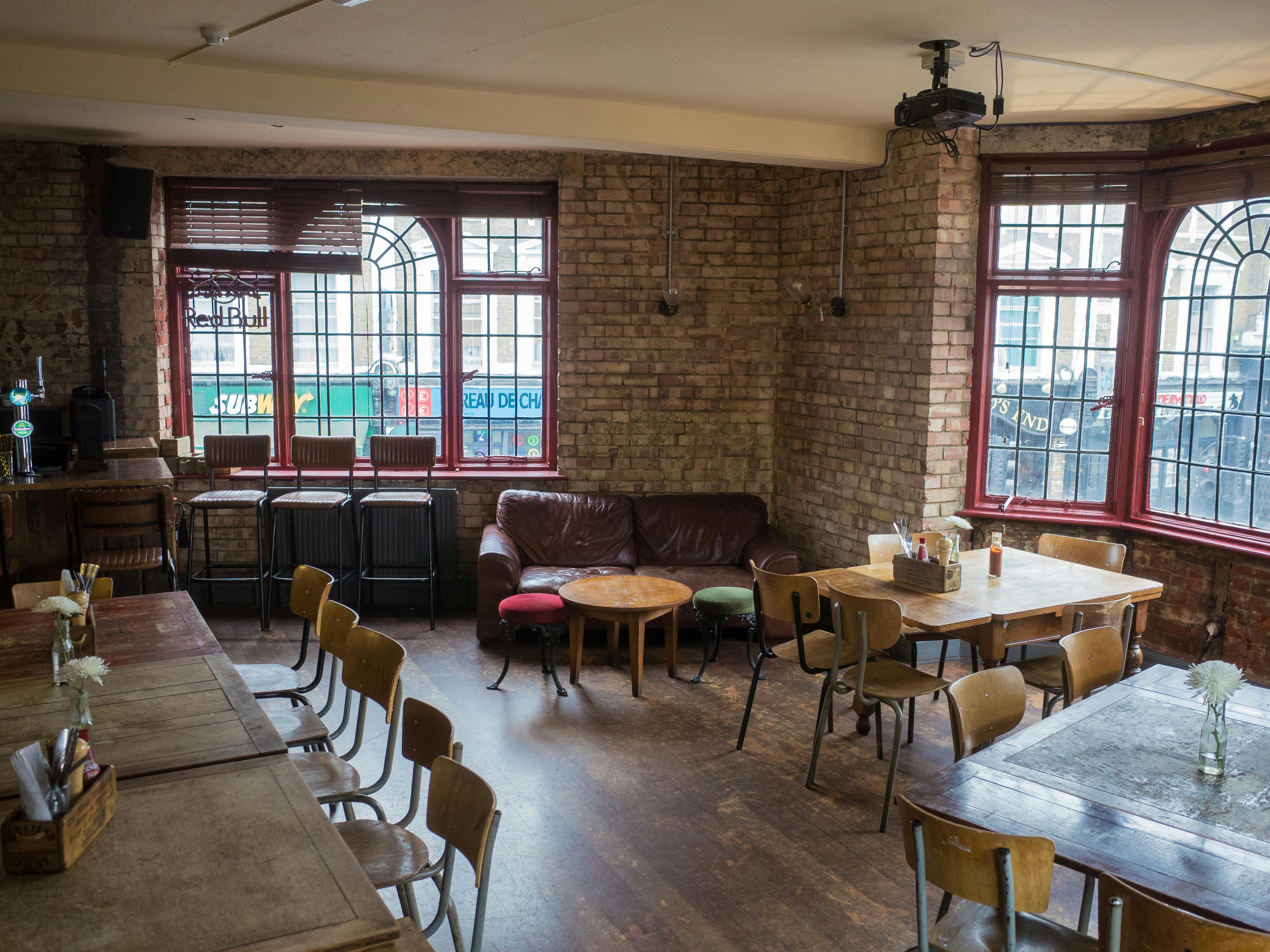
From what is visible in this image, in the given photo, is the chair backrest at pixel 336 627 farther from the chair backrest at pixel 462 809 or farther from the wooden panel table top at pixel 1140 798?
the wooden panel table top at pixel 1140 798

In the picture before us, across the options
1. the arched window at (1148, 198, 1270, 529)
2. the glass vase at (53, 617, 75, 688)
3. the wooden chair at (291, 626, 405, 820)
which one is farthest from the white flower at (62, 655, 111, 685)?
the arched window at (1148, 198, 1270, 529)

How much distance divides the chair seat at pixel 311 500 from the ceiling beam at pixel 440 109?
260cm

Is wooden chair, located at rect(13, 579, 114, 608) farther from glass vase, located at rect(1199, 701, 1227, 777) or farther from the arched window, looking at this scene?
the arched window

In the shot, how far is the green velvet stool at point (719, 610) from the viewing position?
6.25 metres

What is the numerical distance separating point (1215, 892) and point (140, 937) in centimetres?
230

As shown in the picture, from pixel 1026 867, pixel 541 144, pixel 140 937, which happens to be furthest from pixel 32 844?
pixel 541 144

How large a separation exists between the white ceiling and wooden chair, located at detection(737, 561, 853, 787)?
245 cm

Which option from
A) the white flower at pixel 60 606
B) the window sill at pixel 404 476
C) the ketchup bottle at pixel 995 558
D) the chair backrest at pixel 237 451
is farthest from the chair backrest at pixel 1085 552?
the chair backrest at pixel 237 451

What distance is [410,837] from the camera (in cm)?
313

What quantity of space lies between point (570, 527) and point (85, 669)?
489cm

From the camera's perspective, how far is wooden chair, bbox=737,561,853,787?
4.91 meters

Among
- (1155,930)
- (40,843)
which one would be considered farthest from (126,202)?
(1155,930)

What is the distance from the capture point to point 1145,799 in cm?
287

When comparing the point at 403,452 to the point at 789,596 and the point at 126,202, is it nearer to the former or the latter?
the point at 126,202
